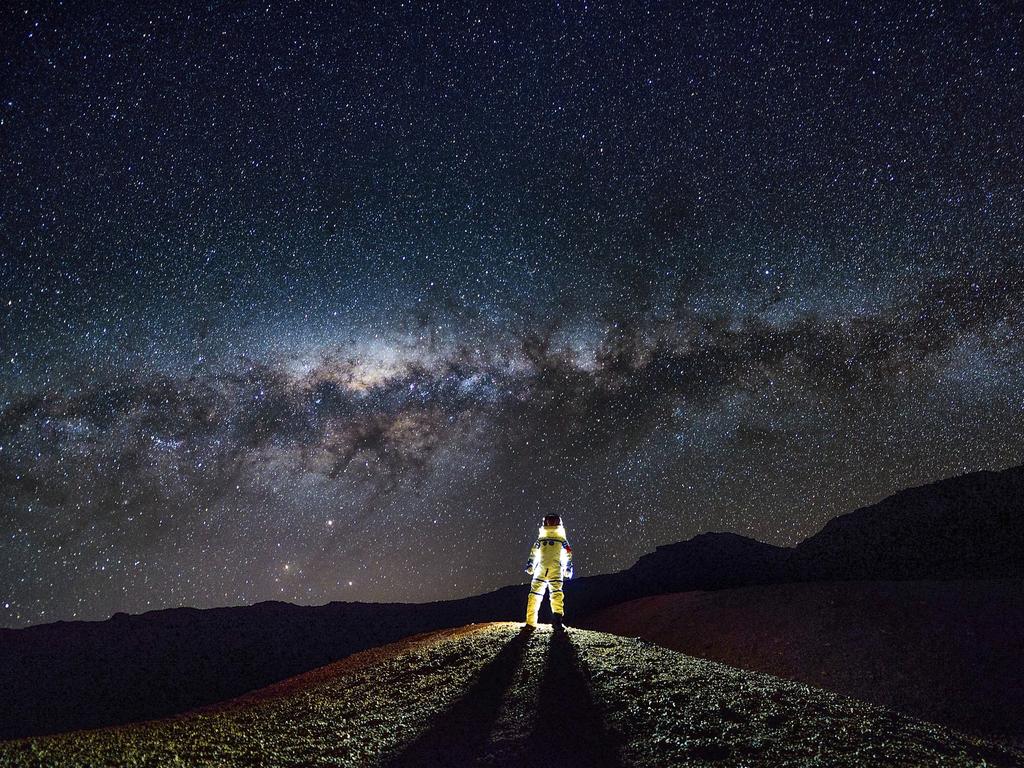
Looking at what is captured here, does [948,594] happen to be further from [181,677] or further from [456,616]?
[181,677]

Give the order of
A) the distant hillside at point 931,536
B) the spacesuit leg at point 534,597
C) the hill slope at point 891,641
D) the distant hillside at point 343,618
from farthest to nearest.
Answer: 1. the distant hillside at point 931,536
2. the distant hillside at point 343,618
3. the spacesuit leg at point 534,597
4. the hill slope at point 891,641

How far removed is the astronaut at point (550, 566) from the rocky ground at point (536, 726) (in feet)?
6.02

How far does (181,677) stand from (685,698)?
50.0 ft

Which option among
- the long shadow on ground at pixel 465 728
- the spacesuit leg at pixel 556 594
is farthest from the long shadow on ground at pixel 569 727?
the spacesuit leg at pixel 556 594

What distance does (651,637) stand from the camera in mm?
14977

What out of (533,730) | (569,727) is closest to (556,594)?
(569,727)

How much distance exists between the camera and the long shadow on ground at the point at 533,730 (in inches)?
218

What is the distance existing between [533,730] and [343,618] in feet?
57.5

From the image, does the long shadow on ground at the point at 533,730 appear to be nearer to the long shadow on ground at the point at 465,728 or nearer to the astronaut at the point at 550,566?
the long shadow on ground at the point at 465,728

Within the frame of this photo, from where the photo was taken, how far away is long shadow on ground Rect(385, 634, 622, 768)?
18.2ft

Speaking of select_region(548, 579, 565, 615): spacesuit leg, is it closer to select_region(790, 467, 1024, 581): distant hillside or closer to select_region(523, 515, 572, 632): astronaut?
select_region(523, 515, 572, 632): astronaut

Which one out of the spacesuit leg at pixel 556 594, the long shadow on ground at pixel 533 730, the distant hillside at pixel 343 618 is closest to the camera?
the long shadow on ground at pixel 533 730

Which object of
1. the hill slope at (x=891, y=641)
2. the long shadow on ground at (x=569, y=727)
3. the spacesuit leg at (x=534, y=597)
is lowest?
the hill slope at (x=891, y=641)

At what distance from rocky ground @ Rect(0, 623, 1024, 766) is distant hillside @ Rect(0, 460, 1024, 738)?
9704mm
